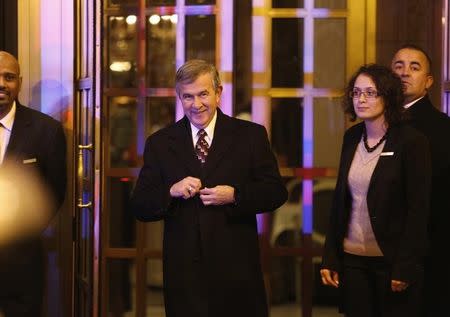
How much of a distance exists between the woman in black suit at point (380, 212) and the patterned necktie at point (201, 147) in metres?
0.53

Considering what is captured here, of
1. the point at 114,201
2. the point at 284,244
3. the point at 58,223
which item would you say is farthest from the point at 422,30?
the point at 58,223

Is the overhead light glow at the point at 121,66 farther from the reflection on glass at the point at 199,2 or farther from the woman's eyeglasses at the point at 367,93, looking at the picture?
the woman's eyeglasses at the point at 367,93

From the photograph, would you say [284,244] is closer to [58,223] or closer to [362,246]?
[58,223]

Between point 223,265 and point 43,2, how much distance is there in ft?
7.53

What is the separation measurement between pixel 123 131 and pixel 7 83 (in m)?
0.92

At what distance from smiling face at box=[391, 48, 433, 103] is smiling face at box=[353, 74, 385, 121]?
Answer: 0.49 meters

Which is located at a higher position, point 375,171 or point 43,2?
point 43,2

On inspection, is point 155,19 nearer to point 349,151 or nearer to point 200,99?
point 200,99

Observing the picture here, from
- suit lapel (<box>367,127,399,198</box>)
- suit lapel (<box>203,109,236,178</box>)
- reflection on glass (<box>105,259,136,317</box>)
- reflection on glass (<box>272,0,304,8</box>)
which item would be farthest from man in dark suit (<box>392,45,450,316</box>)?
reflection on glass (<box>105,259,136,317</box>)

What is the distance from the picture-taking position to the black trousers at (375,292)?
2.83 meters

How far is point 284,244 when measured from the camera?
457cm

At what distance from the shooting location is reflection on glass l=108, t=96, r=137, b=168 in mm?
4574

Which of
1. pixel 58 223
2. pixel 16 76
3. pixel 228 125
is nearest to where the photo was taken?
pixel 228 125

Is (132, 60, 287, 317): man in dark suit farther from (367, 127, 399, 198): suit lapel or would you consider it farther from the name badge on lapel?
the name badge on lapel
